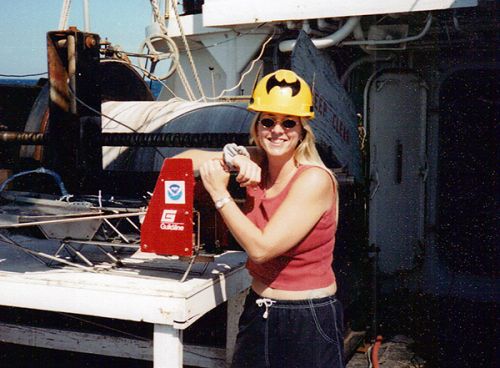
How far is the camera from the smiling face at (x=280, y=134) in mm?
2766

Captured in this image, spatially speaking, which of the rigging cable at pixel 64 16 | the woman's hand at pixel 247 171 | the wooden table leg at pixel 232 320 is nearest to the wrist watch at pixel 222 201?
the woman's hand at pixel 247 171

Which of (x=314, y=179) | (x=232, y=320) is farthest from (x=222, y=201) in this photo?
(x=232, y=320)

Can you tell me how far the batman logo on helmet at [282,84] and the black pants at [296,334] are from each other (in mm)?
976

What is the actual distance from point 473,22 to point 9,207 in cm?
554

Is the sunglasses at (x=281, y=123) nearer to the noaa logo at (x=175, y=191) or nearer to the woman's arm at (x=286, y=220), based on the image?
the woman's arm at (x=286, y=220)

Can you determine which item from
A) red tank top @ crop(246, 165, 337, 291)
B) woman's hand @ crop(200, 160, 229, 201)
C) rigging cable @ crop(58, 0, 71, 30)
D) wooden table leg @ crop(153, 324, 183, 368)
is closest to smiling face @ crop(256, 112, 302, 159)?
red tank top @ crop(246, 165, 337, 291)

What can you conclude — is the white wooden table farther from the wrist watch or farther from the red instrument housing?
the wrist watch

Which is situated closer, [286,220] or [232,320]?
[286,220]

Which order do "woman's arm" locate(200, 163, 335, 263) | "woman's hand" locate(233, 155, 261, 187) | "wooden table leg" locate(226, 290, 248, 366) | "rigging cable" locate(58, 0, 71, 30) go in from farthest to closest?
"rigging cable" locate(58, 0, 71, 30), "wooden table leg" locate(226, 290, 248, 366), "woman's hand" locate(233, 155, 261, 187), "woman's arm" locate(200, 163, 335, 263)

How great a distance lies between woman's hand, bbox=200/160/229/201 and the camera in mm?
2660

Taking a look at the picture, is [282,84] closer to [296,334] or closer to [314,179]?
[314,179]

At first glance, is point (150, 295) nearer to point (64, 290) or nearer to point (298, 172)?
point (64, 290)

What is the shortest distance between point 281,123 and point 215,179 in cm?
41

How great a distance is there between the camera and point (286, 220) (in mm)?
2547
